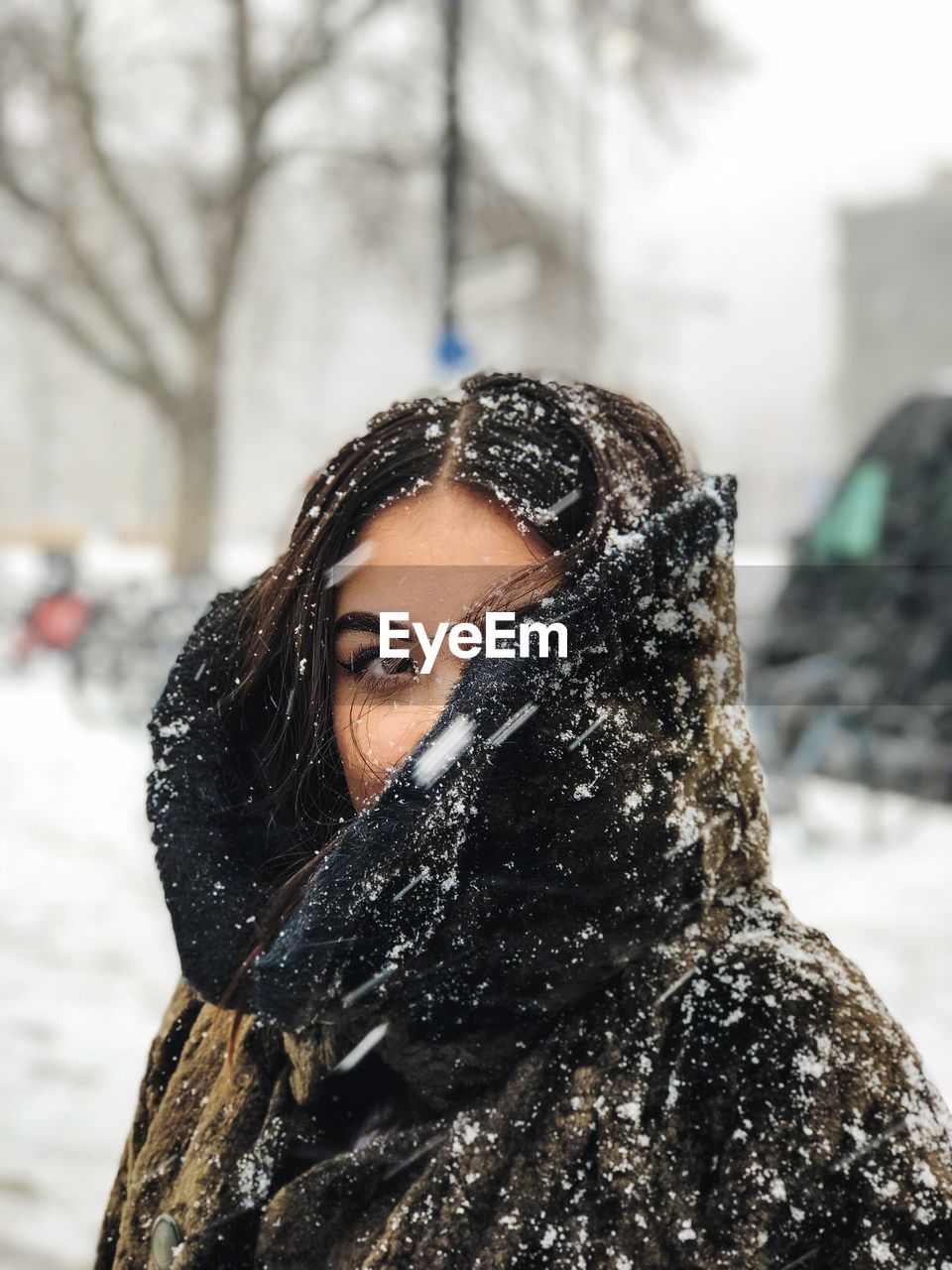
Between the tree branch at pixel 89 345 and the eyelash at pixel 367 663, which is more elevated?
the tree branch at pixel 89 345

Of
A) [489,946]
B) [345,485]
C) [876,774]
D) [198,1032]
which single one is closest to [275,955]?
[489,946]

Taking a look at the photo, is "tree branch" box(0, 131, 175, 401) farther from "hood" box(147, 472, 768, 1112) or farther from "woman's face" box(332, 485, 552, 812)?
"hood" box(147, 472, 768, 1112)

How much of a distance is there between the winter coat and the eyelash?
7 centimetres

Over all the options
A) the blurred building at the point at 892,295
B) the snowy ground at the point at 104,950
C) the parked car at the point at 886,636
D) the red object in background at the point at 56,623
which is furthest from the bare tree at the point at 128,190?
the blurred building at the point at 892,295

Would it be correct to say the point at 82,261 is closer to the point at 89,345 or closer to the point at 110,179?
the point at 110,179

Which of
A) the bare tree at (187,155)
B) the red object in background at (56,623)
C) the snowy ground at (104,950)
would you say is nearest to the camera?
the snowy ground at (104,950)

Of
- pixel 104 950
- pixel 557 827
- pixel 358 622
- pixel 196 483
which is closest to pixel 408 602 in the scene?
pixel 358 622

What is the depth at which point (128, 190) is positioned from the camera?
9.06 m

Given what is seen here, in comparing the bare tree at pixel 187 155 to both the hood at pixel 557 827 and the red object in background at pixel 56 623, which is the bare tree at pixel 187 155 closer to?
the red object in background at pixel 56 623

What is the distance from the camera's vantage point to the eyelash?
2.69ft

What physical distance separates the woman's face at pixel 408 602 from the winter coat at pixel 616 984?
57 millimetres

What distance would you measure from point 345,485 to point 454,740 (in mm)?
260

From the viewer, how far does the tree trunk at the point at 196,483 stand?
514 cm

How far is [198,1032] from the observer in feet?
3.88
